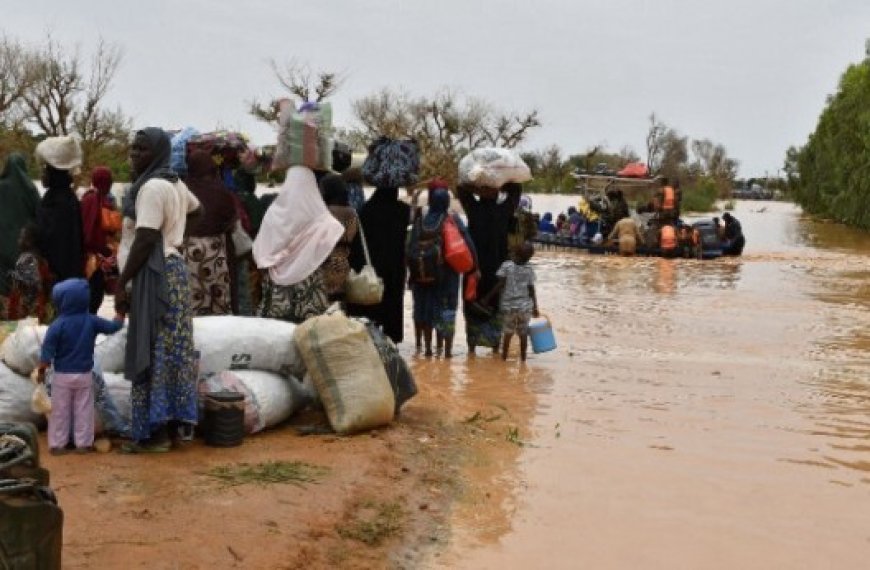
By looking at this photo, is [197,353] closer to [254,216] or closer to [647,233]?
[254,216]

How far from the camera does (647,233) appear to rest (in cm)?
2252

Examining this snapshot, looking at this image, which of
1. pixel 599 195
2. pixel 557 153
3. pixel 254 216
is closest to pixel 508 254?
pixel 254 216

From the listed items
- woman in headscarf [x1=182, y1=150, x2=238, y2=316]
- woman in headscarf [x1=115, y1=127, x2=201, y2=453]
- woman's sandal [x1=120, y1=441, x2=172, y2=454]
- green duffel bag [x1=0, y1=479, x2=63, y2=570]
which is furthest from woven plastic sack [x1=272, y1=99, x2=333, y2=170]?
green duffel bag [x1=0, y1=479, x2=63, y2=570]

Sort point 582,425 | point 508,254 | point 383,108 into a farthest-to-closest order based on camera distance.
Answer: point 383,108 < point 508,254 < point 582,425

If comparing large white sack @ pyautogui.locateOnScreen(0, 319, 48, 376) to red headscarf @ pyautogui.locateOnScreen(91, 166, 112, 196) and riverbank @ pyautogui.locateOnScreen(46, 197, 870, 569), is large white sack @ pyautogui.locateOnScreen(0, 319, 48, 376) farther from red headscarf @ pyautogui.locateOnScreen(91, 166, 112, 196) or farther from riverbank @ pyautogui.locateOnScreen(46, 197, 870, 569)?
red headscarf @ pyautogui.locateOnScreen(91, 166, 112, 196)

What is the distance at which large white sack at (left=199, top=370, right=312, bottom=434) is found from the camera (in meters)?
5.66

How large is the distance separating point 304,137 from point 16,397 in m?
2.38

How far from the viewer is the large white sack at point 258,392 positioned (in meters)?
5.66

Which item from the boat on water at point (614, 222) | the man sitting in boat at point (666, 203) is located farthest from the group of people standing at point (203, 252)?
the man sitting in boat at point (666, 203)

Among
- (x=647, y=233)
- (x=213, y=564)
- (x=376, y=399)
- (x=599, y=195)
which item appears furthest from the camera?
(x=599, y=195)

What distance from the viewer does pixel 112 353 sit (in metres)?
5.62

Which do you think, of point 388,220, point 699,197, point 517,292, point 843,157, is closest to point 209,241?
point 388,220

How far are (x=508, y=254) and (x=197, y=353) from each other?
474 cm

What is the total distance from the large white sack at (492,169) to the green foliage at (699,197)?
45.9m
